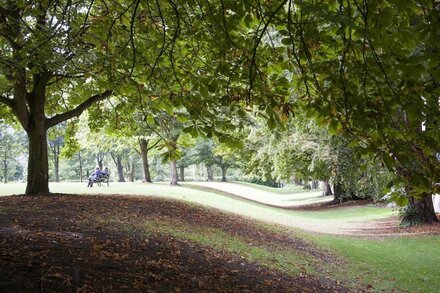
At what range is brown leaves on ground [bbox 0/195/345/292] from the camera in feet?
17.0

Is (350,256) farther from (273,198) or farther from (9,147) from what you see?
(9,147)

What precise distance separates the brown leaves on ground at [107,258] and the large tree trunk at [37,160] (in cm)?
187

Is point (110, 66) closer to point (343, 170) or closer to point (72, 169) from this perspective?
point (343, 170)

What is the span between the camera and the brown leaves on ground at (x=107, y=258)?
204 inches

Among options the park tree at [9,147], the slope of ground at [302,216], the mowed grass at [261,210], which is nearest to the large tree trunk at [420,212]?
the slope of ground at [302,216]

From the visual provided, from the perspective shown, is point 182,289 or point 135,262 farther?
point 135,262

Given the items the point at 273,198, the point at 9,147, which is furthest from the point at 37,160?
the point at 9,147

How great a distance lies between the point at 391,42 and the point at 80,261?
470 centimetres

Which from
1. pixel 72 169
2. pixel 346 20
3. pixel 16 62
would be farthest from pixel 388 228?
pixel 72 169

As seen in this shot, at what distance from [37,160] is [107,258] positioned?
8734mm

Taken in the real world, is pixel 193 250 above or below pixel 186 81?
below

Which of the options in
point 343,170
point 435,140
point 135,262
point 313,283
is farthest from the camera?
point 343,170

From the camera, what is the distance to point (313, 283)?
28.2 ft

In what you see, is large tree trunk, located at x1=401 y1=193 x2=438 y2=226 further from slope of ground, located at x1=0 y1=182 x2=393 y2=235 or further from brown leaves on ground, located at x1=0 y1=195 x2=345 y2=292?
brown leaves on ground, located at x1=0 y1=195 x2=345 y2=292
